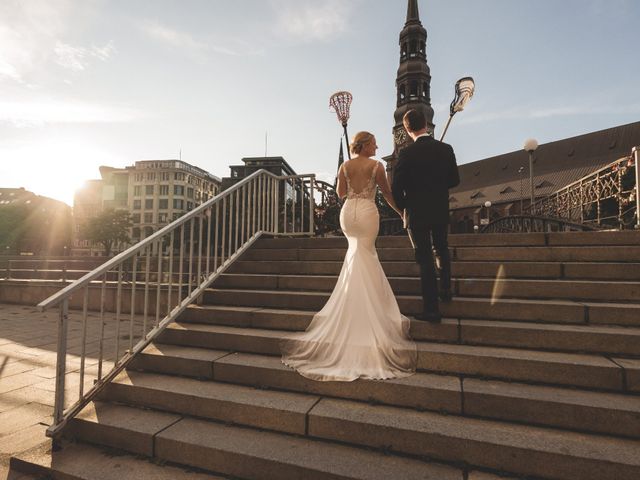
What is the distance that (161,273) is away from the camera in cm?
551

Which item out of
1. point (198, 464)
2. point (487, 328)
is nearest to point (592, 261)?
point (487, 328)

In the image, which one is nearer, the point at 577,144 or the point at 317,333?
the point at 317,333

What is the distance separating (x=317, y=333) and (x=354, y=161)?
191 centimetres

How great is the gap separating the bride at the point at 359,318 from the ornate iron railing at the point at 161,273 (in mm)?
1689

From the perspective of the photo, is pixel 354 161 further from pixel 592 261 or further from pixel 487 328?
pixel 592 261

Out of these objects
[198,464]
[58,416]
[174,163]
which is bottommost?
[198,464]

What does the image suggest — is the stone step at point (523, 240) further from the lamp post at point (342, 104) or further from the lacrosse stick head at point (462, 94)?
the lamp post at point (342, 104)

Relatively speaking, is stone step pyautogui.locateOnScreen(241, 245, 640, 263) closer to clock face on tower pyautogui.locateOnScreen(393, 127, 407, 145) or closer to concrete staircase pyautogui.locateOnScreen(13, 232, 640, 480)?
concrete staircase pyautogui.locateOnScreen(13, 232, 640, 480)

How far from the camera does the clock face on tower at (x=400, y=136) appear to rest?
145 ft

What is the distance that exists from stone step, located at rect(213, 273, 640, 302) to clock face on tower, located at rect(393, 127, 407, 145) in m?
42.4

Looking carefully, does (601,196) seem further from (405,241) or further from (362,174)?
(362,174)

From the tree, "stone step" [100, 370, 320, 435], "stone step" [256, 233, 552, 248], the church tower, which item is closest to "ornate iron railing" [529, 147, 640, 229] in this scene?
"stone step" [256, 233, 552, 248]

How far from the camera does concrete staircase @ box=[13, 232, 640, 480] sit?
2.32 metres

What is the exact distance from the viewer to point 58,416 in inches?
115
